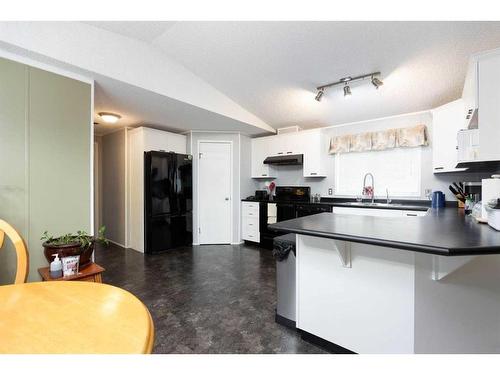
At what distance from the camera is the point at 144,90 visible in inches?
102

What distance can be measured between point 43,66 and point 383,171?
437 centimetres

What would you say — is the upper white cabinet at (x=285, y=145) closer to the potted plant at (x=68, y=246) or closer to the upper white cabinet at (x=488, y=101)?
the upper white cabinet at (x=488, y=101)

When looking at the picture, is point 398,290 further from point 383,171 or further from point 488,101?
point 383,171

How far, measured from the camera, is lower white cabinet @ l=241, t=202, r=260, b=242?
445 cm

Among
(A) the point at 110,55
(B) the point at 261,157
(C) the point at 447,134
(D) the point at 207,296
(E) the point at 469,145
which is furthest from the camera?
(B) the point at 261,157

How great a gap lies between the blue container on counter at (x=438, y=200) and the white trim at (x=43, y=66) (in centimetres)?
420

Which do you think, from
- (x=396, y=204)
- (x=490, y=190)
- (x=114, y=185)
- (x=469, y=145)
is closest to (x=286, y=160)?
(x=396, y=204)

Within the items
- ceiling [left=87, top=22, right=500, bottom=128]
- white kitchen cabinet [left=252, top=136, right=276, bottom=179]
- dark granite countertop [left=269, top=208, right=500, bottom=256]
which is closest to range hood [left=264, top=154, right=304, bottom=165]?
white kitchen cabinet [left=252, top=136, right=276, bottom=179]

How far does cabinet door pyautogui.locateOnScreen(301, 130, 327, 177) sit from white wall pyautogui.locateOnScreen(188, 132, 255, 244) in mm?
1217

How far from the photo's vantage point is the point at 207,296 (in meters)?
2.45
